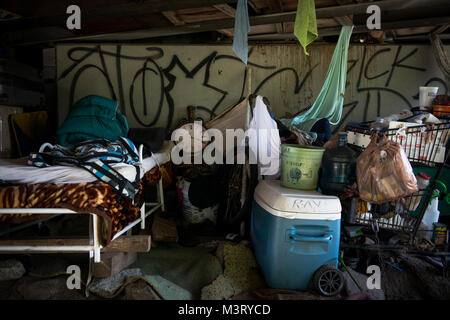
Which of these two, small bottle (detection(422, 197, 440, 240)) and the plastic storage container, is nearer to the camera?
the plastic storage container

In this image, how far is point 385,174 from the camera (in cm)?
216

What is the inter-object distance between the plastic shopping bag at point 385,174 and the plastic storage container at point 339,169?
174mm

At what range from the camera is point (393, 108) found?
16.1 feet

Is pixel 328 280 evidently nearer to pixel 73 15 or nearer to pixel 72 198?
pixel 72 198

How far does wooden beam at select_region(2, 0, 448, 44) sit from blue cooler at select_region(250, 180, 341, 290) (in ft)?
8.46

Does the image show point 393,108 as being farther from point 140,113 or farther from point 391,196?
point 140,113

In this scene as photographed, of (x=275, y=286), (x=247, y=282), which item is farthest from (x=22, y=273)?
(x=275, y=286)

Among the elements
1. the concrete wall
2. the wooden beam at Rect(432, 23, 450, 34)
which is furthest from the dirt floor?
the wooden beam at Rect(432, 23, 450, 34)

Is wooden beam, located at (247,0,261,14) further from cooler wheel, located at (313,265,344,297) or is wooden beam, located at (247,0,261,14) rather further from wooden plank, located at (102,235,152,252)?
cooler wheel, located at (313,265,344,297)

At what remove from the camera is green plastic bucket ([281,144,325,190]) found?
2457mm

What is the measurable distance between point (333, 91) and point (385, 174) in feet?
5.38

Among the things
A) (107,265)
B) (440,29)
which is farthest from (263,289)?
(440,29)

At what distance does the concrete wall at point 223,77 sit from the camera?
16.0 feet

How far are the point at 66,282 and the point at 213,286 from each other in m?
1.08
